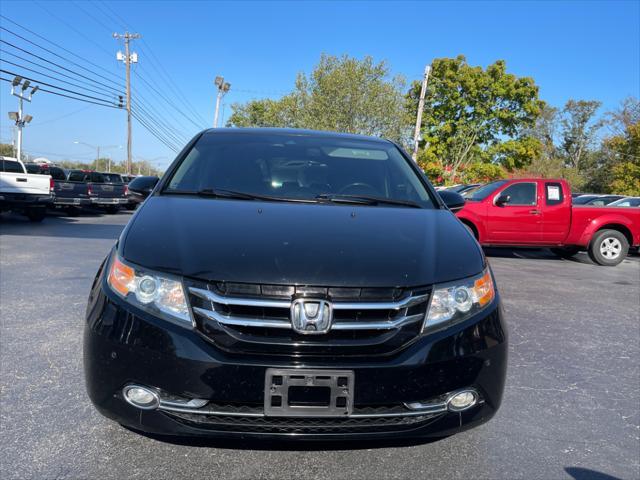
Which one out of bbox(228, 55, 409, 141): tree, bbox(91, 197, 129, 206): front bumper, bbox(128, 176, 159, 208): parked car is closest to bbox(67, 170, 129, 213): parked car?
bbox(91, 197, 129, 206): front bumper

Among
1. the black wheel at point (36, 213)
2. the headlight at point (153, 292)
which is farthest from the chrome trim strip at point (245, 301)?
the black wheel at point (36, 213)

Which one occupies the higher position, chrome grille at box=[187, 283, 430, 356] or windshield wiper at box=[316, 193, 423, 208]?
windshield wiper at box=[316, 193, 423, 208]

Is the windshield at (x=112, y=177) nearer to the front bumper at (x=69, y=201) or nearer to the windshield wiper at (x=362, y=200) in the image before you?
the front bumper at (x=69, y=201)

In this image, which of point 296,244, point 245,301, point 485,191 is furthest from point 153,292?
point 485,191

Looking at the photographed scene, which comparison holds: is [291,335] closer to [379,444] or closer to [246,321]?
[246,321]

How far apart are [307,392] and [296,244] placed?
63cm

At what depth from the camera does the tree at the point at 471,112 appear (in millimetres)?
31625

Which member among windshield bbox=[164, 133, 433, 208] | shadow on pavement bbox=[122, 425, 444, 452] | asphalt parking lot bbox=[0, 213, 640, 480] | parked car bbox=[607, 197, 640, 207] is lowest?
asphalt parking lot bbox=[0, 213, 640, 480]

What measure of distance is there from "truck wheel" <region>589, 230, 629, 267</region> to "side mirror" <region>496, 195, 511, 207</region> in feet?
6.34

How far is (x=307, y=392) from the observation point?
1.83 metres

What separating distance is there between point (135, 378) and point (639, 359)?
387 centimetres

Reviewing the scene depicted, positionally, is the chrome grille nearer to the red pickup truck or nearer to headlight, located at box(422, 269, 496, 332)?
headlight, located at box(422, 269, 496, 332)

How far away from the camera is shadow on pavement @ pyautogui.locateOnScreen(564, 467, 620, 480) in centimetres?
224

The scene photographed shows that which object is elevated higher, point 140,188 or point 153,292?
point 140,188
